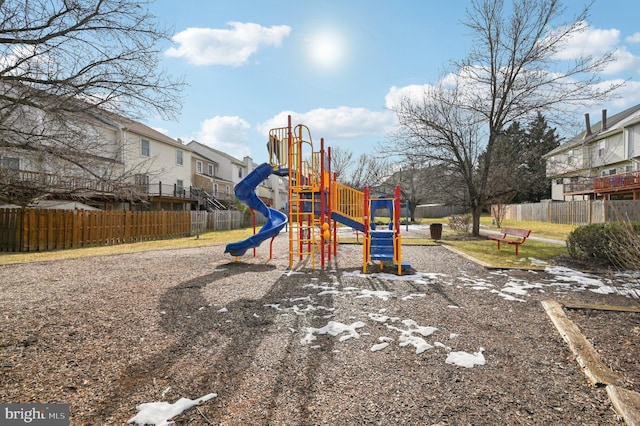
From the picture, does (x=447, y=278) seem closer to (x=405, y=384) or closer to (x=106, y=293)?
(x=405, y=384)

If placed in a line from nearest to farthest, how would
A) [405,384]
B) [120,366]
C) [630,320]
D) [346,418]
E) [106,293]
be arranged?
[346,418] → [405,384] → [120,366] → [630,320] → [106,293]

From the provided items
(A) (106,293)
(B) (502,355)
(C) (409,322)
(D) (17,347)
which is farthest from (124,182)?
(B) (502,355)

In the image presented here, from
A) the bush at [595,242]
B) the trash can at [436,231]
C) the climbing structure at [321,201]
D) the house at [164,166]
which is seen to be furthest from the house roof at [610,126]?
the house at [164,166]

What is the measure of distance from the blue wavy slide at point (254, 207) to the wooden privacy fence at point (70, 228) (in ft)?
33.7

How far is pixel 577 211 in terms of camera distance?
2605 centimetres

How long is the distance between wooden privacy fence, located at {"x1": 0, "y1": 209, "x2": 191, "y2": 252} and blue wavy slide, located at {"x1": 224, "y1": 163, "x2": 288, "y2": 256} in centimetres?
1026

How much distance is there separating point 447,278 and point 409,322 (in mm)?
3490

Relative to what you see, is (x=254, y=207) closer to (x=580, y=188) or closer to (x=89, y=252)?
(x=89, y=252)

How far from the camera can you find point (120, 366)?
3.28 m

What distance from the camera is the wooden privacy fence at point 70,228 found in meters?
13.7

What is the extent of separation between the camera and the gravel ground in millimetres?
2572

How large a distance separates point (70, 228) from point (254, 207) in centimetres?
1049

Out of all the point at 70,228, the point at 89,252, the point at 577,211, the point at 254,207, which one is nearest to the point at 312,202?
the point at 254,207

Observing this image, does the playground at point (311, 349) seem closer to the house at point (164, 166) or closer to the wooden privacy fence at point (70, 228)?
the wooden privacy fence at point (70, 228)
